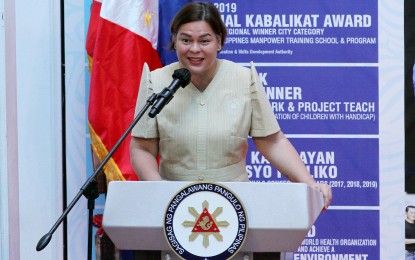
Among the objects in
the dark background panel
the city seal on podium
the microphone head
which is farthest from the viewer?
the dark background panel

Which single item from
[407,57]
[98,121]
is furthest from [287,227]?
[407,57]

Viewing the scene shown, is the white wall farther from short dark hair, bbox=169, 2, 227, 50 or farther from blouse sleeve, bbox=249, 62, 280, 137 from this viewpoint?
blouse sleeve, bbox=249, 62, 280, 137

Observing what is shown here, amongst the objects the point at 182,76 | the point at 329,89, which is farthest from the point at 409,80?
the point at 182,76

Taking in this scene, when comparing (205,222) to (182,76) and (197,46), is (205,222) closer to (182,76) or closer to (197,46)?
(182,76)

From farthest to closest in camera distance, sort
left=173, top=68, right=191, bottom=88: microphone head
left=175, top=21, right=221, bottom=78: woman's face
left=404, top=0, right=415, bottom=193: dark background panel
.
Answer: left=404, top=0, right=415, bottom=193: dark background panel, left=175, top=21, right=221, bottom=78: woman's face, left=173, top=68, right=191, bottom=88: microphone head

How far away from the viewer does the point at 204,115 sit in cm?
238

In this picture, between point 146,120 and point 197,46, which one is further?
point 146,120

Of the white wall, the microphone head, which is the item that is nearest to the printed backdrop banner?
the white wall

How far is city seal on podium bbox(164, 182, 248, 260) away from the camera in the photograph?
183 cm

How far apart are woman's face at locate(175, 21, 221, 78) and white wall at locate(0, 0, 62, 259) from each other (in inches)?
61.2

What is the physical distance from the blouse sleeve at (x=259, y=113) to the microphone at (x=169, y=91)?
1.08 feet

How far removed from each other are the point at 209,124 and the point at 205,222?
0.61 meters

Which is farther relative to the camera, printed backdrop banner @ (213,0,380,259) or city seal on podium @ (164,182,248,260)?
printed backdrop banner @ (213,0,380,259)

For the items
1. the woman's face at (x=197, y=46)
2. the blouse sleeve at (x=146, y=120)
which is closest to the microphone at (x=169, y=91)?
the woman's face at (x=197, y=46)
